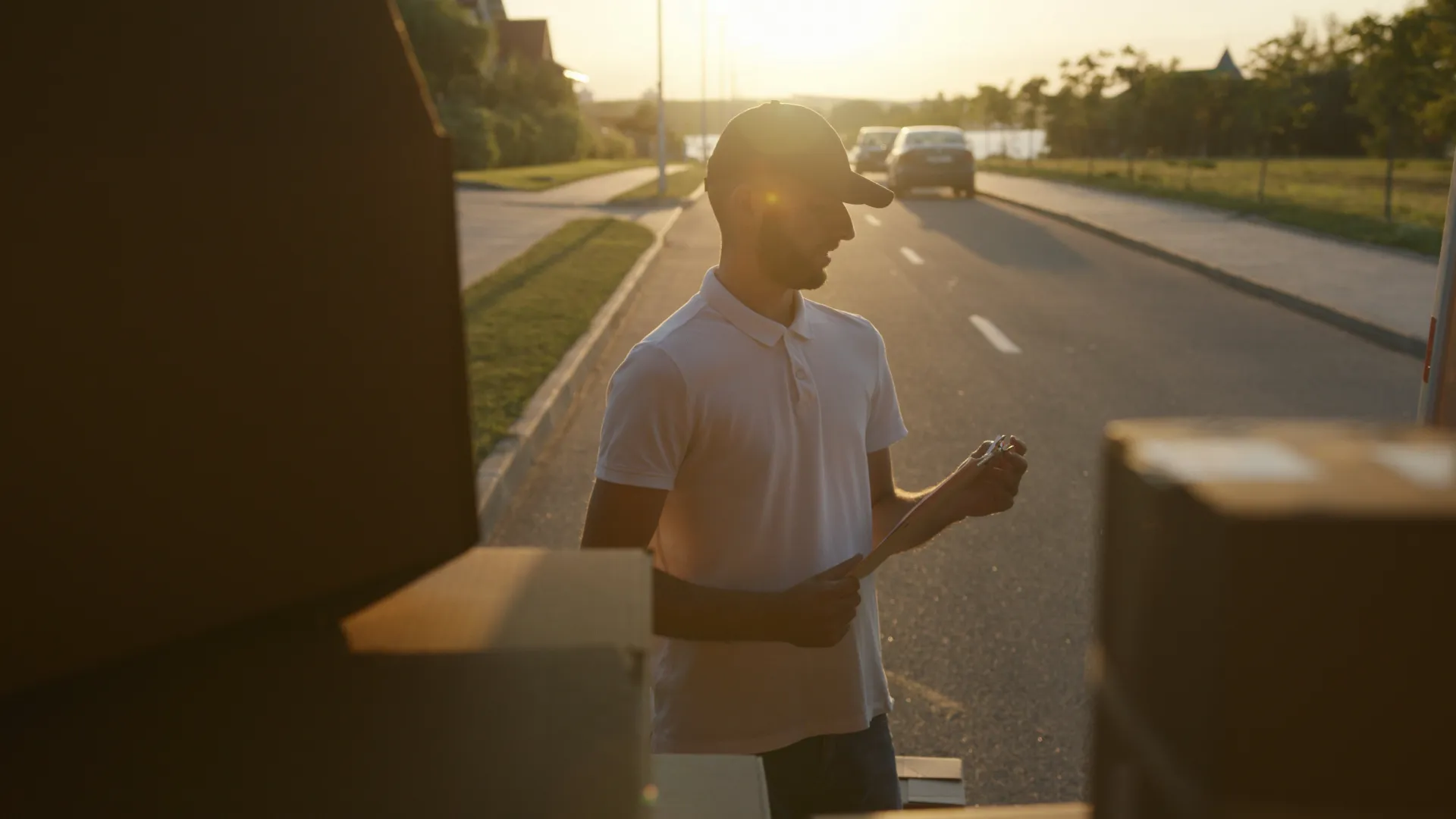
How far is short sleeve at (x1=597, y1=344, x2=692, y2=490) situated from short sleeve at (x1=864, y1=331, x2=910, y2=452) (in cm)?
54

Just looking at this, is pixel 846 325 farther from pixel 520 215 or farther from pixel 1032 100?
pixel 1032 100

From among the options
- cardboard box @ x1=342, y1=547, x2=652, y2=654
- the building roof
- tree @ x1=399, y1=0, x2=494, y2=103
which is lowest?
cardboard box @ x1=342, y1=547, x2=652, y2=654

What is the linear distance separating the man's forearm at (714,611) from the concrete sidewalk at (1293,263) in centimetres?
872

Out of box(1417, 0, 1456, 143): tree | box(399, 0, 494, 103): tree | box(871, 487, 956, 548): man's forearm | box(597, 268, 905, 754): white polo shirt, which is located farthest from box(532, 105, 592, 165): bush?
box(597, 268, 905, 754): white polo shirt

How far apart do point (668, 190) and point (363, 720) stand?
34992 mm

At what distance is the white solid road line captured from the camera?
11453mm

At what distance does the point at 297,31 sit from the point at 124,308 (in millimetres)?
263

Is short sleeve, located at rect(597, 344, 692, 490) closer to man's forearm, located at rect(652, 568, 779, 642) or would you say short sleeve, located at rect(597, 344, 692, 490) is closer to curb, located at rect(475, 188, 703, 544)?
man's forearm, located at rect(652, 568, 779, 642)

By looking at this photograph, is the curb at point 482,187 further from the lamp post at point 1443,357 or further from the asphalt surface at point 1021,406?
the lamp post at point 1443,357

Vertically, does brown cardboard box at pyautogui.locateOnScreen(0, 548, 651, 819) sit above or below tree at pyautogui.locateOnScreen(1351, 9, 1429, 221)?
below

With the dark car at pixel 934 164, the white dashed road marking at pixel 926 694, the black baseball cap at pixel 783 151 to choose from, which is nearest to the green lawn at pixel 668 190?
the dark car at pixel 934 164

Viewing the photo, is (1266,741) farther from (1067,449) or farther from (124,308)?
(1067,449)

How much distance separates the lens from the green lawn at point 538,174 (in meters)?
36.4

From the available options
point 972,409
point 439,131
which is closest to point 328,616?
point 439,131
